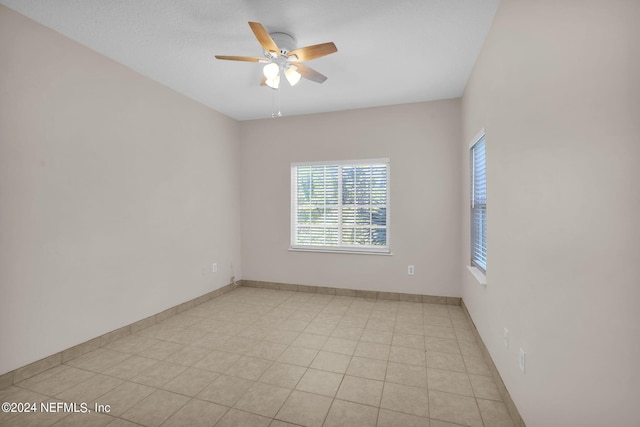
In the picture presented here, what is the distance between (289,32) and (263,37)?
1.43ft

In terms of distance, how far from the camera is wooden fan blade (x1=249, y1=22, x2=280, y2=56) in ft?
6.18

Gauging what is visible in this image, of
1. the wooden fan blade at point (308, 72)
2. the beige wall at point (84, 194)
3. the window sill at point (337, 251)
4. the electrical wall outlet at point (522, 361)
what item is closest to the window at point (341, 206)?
the window sill at point (337, 251)

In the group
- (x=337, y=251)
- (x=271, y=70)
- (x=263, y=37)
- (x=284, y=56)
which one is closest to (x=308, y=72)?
(x=284, y=56)

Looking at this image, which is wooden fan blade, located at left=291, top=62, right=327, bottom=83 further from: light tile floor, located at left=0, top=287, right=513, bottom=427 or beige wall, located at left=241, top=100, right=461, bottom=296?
light tile floor, located at left=0, top=287, right=513, bottom=427

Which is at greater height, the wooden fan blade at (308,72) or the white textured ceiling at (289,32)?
the white textured ceiling at (289,32)

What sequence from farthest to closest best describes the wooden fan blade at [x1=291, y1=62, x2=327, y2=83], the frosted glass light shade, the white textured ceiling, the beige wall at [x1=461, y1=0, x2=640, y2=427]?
the wooden fan blade at [x1=291, y1=62, x2=327, y2=83], the frosted glass light shade, the white textured ceiling, the beige wall at [x1=461, y1=0, x2=640, y2=427]

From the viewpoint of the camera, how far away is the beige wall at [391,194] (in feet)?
12.9

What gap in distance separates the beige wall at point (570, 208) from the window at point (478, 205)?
0.82 meters

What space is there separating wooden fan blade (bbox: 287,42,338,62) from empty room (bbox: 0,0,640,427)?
0.04 m

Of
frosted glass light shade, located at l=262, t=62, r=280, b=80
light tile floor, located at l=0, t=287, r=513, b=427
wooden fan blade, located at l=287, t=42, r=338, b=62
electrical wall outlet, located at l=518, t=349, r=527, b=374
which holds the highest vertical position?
wooden fan blade, located at l=287, t=42, r=338, b=62

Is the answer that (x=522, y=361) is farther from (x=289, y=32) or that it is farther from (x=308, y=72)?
(x=289, y=32)

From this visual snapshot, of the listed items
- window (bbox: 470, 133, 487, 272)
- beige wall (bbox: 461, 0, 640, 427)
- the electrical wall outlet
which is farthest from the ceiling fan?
the electrical wall outlet

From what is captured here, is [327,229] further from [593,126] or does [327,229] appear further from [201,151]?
[593,126]

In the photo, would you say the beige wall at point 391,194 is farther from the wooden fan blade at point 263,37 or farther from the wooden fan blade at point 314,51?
the wooden fan blade at point 263,37
